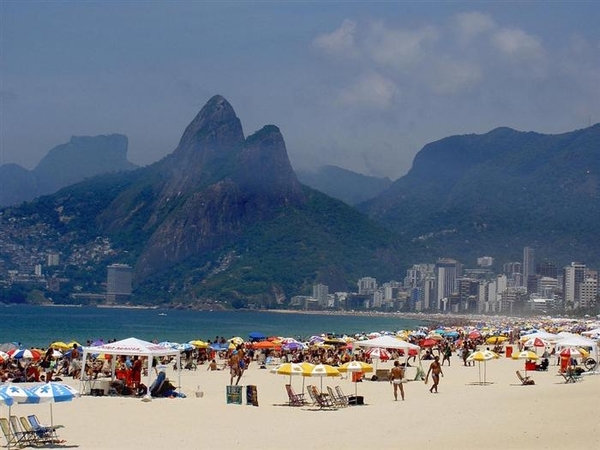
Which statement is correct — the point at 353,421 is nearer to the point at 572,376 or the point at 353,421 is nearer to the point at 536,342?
the point at 572,376

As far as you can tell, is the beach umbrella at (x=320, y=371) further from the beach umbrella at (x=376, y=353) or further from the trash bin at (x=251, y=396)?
the beach umbrella at (x=376, y=353)

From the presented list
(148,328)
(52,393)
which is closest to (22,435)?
(52,393)

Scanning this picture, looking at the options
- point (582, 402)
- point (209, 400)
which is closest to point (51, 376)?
point (209, 400)

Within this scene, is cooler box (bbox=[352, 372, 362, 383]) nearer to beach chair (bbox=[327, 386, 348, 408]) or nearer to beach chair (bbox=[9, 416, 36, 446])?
beach chair (bbox=[327, 386, 348, 408])

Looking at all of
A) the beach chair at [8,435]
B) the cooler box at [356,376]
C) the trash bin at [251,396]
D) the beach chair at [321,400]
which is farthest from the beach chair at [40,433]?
the cooler box at [356,376]

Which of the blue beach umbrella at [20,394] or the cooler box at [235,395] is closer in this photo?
the blue beach umbrella at [20,394]

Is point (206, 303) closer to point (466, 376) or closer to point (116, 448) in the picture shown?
point (466, 376)
